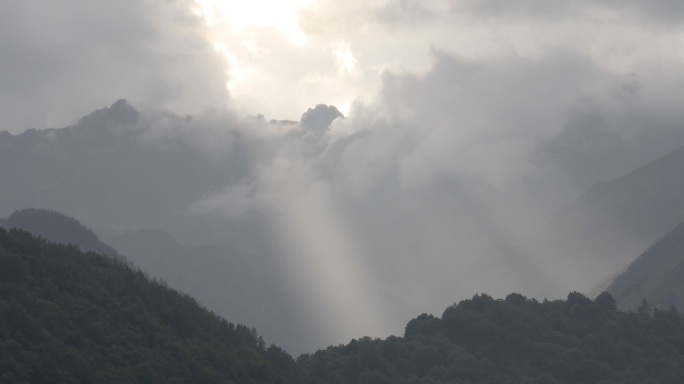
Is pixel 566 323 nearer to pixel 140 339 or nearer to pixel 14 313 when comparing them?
pixel 140 339

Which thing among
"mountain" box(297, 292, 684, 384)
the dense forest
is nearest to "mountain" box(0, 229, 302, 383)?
the dense forest

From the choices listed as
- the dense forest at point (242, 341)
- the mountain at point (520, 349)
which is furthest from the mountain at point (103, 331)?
the mountain at point (520, 349)

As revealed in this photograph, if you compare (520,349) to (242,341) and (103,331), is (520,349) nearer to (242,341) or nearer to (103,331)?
(242,341)

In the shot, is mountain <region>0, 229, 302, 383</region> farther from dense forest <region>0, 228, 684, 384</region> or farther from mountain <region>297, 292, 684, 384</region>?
mountain <region>297, 292, 684, 384</region>

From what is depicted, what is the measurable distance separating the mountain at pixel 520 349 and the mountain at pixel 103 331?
13519 millimetres

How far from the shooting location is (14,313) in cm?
8700

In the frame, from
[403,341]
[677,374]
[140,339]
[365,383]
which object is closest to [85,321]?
[140,339]

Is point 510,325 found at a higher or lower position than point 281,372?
higher

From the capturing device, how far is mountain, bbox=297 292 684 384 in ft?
410

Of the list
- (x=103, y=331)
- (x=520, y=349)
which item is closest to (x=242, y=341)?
(x=103, y=331)

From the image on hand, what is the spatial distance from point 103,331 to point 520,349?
59531 mm

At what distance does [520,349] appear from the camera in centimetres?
13600

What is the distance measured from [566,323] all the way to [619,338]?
300 inches

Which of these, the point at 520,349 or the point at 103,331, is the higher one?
the point at 520,349
